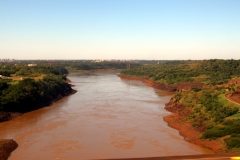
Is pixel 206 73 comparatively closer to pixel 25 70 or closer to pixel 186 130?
pixel 186 130

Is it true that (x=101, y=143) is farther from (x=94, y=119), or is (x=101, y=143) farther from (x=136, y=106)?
(x=136, y=106)

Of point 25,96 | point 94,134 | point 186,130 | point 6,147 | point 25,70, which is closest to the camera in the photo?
point 6,147

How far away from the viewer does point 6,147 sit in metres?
17.5

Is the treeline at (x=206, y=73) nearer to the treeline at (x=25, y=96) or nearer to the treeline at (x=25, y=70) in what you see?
the treeline at (x=25, y=70)

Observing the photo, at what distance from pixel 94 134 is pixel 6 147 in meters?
6.85

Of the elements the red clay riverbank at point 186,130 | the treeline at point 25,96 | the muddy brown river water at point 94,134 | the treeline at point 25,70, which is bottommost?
the muddy brown river water at point 94,134

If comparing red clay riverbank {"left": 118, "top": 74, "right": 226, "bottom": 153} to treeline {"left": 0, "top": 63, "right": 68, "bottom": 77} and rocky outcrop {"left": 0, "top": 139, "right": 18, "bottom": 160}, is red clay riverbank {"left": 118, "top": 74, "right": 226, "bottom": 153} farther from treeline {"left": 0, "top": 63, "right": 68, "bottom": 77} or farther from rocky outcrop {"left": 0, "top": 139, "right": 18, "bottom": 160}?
treeline {"left": 0, "top": 63, "right": 68, "bottom": 77}

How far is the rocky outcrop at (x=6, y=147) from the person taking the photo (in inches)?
654

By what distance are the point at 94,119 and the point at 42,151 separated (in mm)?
9191

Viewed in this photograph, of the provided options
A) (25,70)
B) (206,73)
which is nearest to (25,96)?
(25,70)

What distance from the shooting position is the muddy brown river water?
17.3 metres

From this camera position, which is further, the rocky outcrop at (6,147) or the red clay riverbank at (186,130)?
the red clay riverbank at (186,130)

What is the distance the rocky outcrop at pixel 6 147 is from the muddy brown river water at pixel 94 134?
0.36 meters

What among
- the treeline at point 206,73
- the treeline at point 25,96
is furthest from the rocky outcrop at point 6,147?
the treeline at point 206,73
